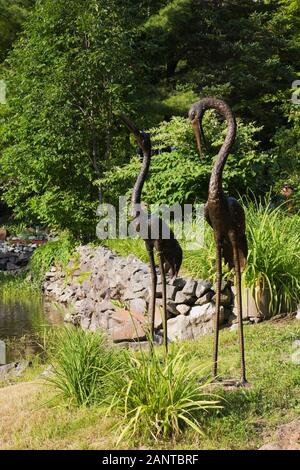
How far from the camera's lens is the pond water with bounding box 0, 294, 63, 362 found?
8.75 meters

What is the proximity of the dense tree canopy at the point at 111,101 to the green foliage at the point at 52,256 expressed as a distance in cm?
64

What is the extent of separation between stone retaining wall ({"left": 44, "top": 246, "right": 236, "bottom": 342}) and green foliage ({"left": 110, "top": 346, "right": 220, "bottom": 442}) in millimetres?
891

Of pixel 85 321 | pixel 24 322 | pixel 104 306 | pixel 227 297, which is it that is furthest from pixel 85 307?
pixel 227 297

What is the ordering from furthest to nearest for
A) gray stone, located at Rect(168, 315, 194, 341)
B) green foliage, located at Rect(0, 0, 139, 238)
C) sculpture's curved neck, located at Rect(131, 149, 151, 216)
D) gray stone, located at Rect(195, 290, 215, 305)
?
green foliage, located at Rect(0, 0, 139, 238) < gray stone, located at Rect(195, 290, 215, 305) < gray stone, located at Rect(168, 315, 194, 341) < sculpture's curved neck, located at Rect(131, 149, 151, 216)

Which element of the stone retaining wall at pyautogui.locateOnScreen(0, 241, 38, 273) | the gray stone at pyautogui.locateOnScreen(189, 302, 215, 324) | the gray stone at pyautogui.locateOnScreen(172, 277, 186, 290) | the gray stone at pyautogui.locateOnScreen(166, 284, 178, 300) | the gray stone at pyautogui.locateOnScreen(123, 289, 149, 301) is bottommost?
the gray stone at pyautogui.locateOnScreen(189, 302, 215, 324)

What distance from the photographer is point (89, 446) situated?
407 cm

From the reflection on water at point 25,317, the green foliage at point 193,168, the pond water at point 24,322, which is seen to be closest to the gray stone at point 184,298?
the pond water at point 24,322

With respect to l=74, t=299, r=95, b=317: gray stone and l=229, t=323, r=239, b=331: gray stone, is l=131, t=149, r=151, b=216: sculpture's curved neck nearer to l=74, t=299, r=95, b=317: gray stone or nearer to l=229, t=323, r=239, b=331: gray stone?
l=229, t=323, r=239, b=331: gray stone

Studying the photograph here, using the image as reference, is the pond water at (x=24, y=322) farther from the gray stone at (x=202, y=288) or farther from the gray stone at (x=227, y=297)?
the gray stone at (x=227, y=297)

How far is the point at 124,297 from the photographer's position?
9.88 metres

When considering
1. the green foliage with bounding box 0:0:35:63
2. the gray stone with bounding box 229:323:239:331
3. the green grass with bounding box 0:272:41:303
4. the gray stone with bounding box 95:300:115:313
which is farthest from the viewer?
the green foliage with bounding box 0:0:35:63

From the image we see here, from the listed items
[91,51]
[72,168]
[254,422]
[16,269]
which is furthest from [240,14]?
[254,422]

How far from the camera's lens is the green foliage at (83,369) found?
4.75m

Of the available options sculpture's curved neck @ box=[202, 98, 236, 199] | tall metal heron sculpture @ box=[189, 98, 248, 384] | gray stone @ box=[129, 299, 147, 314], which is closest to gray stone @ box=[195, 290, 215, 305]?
gray stone @ box=[129, 299, 147, 314]
